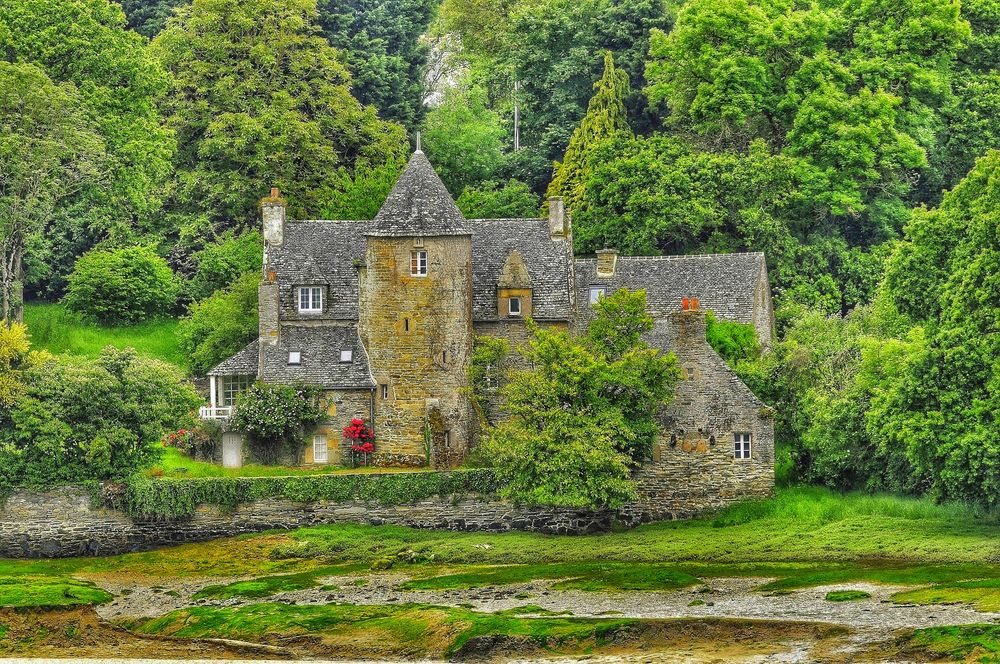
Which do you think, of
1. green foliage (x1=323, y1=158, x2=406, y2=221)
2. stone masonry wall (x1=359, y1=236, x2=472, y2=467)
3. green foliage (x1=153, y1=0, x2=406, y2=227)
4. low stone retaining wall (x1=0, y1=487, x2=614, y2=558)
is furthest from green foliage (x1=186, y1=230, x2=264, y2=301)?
low stone retaining wall (x1=0, y1=487, x2=614, y2=558)

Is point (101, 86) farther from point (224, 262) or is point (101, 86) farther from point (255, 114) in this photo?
point (255, 114)

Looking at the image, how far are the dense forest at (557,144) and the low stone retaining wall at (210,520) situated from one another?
10468 mm

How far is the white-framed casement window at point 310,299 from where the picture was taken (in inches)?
3263

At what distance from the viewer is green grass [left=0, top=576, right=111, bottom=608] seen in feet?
219

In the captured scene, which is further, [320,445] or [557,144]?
[557,144]

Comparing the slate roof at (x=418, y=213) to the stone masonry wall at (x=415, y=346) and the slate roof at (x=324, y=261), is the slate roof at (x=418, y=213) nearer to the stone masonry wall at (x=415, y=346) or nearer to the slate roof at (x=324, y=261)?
the stone masonry wall at (x=415, y=346)

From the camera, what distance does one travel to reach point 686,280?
86.6 meters

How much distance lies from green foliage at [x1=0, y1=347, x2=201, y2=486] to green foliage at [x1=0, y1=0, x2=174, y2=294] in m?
15.4

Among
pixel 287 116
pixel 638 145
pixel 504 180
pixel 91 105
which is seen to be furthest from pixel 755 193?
pixel 91 105

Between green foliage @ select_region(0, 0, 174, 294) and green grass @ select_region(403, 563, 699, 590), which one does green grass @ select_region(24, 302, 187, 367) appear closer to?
green foliage @ select_region(0, 0, 174, 294)

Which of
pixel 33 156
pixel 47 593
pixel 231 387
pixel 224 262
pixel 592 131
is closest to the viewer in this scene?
pixel 47 593

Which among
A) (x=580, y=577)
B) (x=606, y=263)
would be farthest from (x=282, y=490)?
(x=606, y=263)

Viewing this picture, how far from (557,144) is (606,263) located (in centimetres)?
1944

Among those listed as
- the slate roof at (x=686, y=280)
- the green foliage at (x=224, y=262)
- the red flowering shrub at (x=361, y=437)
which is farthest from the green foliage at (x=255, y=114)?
the red flowering shrub at (x=361, y=437)
